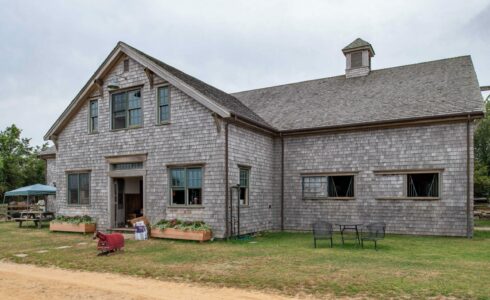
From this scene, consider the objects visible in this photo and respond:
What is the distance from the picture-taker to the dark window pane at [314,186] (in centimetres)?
1745

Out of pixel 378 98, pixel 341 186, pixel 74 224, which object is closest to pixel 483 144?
pixel 378 98

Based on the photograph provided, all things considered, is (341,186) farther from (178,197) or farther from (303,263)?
(303,263)

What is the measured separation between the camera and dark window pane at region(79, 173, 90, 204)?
1842cm

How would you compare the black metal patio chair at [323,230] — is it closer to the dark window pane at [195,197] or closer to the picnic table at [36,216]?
the dark window pane at [195,197]

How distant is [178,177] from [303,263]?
7537 mm

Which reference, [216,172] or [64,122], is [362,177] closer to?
[216,172]

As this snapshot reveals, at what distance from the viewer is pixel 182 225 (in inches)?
590

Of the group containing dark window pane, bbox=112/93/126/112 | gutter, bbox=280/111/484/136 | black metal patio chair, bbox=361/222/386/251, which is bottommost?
black metal patio chair, bbox=361/222/386/251

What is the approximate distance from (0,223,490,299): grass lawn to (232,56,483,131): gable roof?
16.4 ft

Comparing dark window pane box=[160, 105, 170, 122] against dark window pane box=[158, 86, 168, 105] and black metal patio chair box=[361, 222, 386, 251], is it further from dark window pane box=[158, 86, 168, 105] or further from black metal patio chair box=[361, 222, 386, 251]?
black metal patio chair box=[361, 222, 386, 251]

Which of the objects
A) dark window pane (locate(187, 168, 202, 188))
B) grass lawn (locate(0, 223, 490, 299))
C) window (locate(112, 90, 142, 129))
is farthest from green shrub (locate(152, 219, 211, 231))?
window (locate(112, 90, 142, 129))

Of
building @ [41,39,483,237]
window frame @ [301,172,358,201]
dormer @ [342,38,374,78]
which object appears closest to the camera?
building @ [41,39,483,237]

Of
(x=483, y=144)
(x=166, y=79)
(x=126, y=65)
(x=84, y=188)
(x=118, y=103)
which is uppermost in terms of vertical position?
→ (x=126, y=65)

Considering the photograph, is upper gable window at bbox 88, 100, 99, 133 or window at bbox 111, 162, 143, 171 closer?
window at bbox 111, 162, 143, 171
